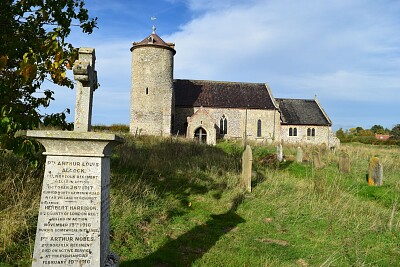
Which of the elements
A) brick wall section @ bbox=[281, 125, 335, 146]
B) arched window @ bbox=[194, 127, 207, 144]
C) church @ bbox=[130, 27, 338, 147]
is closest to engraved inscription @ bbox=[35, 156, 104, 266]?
church @ bbox=[130, 27, 338, 147]

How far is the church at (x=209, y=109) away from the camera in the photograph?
31.6 metres

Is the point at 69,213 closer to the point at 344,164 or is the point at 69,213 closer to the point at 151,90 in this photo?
the point at 344,164

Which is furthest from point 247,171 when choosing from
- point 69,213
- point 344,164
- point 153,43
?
point 153,43

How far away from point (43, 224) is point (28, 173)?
13.7 feet

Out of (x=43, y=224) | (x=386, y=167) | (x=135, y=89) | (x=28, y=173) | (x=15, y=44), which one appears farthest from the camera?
(x=135, y=89)

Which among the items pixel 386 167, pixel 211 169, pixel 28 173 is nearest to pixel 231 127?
pixel 386 167

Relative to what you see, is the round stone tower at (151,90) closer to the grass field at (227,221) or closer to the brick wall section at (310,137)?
the brick wall section at (310,137)

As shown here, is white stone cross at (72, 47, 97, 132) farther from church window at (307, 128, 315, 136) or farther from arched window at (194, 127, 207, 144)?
church window at (307, 128, 315, 136)

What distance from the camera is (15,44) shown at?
4.75 m

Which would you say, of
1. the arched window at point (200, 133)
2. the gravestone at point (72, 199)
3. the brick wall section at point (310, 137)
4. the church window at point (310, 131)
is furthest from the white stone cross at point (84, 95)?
the church window at point (310, 131)

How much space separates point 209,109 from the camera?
117 ft

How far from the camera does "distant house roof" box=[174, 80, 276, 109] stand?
36.1 m

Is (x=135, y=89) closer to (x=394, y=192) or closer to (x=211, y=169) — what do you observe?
(x=211, y=169)

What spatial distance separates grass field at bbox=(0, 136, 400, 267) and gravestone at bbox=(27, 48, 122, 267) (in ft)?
5.36
